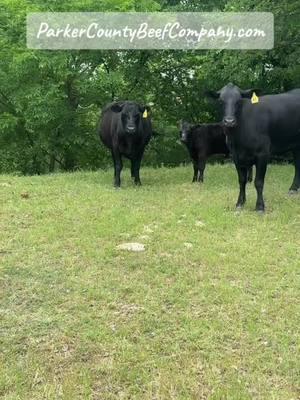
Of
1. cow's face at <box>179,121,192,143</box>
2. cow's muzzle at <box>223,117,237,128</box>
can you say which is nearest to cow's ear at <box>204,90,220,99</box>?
cow's muzzle at <box>223,117,237,128</box>

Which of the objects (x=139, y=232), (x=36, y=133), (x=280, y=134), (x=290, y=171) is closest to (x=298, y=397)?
(x=139, y=232)

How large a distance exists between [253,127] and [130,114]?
3.13m

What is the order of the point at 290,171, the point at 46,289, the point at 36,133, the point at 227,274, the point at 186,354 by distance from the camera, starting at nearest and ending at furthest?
the point at 186,354
the point at 46,289
the point at 227,274
the point at 290,171
the point at 36,133

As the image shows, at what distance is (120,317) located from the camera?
17.3 feet

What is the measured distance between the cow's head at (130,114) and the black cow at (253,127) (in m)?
2.58

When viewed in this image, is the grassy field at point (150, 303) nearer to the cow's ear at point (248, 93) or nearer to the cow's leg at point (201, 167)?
the cow's ear at point (248, 93)

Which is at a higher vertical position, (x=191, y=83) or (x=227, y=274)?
(x=191, y=83)

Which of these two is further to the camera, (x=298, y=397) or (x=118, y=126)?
(x=118, y=126)

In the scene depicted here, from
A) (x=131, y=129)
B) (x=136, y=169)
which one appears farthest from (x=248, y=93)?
(x=136, y=169)

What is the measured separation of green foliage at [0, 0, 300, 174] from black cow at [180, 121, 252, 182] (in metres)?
2.70

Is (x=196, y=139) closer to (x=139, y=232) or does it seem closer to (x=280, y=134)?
(x=280, y=134)

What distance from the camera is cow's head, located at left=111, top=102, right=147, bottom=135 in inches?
436

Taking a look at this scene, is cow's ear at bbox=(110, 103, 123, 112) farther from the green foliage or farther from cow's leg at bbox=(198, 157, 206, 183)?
the green foliage

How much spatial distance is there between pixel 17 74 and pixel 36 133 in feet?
8.92
